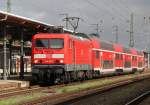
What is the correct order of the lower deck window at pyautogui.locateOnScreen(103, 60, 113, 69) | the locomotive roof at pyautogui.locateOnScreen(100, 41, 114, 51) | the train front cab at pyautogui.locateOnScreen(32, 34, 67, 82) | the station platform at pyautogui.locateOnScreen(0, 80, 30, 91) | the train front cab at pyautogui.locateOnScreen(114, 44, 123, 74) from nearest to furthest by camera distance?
the station platform at pyautogui.locateOnScreen(0, 80, 30, 91) < the train front cab at pyautogui.locateOnScreen(32, 34, 67, 82) < the locomotive roof at pyautogui.locateOnScreen(100, 41, 114, 51) < the lower deck window at pyautogui.locateOnScreen(103, 60, 113, 69) < the train front cab at pyautogui.locateOnScreen(114, 44, 123, 74)

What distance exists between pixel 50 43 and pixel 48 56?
910mm

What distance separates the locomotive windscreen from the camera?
1053 inches

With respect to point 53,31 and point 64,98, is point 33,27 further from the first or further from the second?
point 64,98

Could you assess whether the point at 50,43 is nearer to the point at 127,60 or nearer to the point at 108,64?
the point at 108,64

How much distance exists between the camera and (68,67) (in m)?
26.9

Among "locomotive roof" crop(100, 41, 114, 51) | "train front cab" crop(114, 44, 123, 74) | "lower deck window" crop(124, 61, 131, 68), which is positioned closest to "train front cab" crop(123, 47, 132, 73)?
"lower deck window" crop(124, 61, 131, 68)

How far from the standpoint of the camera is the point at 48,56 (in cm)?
2652

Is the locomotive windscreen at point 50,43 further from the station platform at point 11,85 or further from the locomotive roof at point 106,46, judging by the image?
the locomotive roof at point 106,46

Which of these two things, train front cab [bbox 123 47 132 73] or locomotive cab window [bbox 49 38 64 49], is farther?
train front cab [bbox 123 47 132 73]

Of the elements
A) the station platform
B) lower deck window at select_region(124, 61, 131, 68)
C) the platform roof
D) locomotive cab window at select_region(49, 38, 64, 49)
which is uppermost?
the platform roof

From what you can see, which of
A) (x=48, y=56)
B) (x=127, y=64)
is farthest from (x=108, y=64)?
(x=48, y=56)

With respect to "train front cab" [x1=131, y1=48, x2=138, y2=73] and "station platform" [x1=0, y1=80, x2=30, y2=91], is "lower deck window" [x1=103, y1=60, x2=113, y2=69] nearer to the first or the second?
"station platform" [x1=0, y1=80, x2=30, y2=91]

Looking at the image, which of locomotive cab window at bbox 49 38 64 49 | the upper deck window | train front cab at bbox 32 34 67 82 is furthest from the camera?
the upper deck window

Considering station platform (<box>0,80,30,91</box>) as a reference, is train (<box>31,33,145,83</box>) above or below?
above
